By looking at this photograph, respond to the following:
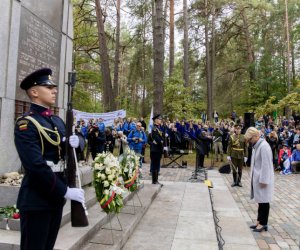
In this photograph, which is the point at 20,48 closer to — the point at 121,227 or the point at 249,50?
the point at 121,227

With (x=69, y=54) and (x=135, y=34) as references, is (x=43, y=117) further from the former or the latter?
(x=135, y=34)

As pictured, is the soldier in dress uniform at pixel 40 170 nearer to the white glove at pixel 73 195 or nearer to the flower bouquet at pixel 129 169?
the white glove at pixel 73 195

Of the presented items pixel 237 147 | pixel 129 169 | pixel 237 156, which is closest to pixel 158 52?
pixel 237 147

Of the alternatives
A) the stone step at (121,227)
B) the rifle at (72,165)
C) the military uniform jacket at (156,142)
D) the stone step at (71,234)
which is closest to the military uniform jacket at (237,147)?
the military uniform jacket at (156,142)

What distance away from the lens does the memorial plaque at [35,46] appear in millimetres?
5336

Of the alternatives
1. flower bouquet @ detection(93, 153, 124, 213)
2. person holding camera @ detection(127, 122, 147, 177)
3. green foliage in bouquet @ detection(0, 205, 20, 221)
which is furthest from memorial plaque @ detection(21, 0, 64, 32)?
person holding camera @ detection(127, 122, 147, 177)

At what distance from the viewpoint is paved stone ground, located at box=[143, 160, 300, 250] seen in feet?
18.0

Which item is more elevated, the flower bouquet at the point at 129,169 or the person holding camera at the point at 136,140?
the person holding camera at the point at 136,140

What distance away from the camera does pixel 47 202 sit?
2.54m

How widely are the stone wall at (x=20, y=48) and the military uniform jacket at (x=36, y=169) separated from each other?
2.62 meters

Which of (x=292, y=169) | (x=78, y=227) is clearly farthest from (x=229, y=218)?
(x=292, y=169)

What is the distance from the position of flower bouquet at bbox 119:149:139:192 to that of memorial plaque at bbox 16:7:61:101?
1.97 m

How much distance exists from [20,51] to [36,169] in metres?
3.50

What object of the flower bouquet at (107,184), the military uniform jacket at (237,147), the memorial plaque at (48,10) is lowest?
the flower bouquet at (107,184)
